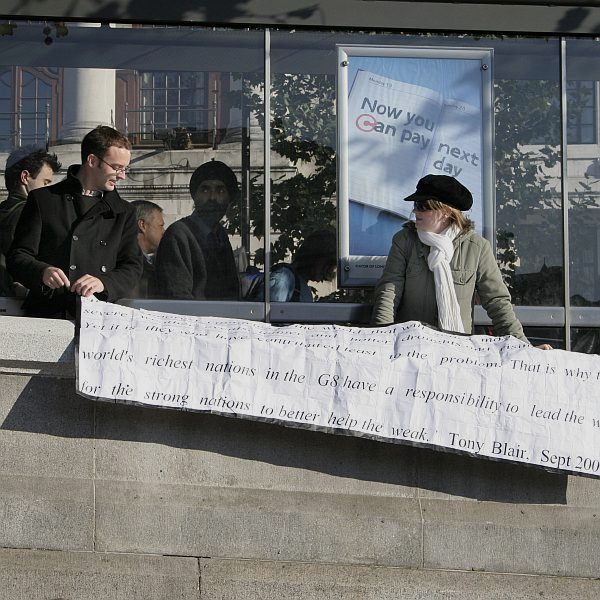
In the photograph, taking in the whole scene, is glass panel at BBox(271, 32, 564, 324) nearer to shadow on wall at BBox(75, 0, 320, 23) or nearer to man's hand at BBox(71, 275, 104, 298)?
shadow on wall at BBox(75, 0, 320, 23)

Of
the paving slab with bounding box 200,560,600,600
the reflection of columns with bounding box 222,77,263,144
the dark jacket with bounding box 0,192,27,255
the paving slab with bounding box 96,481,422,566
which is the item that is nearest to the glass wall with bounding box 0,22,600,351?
the reflection of columns with bounding box 222,77,263,144

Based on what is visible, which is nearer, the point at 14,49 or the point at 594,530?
the point at 594,530

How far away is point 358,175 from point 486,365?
70.0 inches

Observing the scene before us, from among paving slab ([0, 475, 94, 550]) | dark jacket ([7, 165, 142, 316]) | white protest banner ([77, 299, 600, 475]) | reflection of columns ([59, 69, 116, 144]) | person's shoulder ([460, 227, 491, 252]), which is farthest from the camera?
reflection of columns ([59, 69, 116, 144])

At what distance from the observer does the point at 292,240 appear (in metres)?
8.11

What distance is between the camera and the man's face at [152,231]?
793cm

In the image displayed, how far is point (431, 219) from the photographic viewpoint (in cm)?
725

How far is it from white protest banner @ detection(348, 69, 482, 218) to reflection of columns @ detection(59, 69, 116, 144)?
1476mm

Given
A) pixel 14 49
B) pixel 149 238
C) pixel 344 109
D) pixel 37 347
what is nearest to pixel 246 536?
pixel 37 347

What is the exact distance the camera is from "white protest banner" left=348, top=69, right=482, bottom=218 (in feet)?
26.7

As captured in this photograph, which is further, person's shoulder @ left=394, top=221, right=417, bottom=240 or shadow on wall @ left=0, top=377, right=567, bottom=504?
person's shoulder @ left=394, top=221, right=417, bottom=240

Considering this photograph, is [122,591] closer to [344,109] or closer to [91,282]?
[91,282]

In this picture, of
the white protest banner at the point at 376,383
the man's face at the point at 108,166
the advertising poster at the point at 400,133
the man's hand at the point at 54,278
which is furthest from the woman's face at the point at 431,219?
the man's hand at the point at 54,278

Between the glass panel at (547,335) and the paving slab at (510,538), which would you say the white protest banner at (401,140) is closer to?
the glass panel at (547,335)
